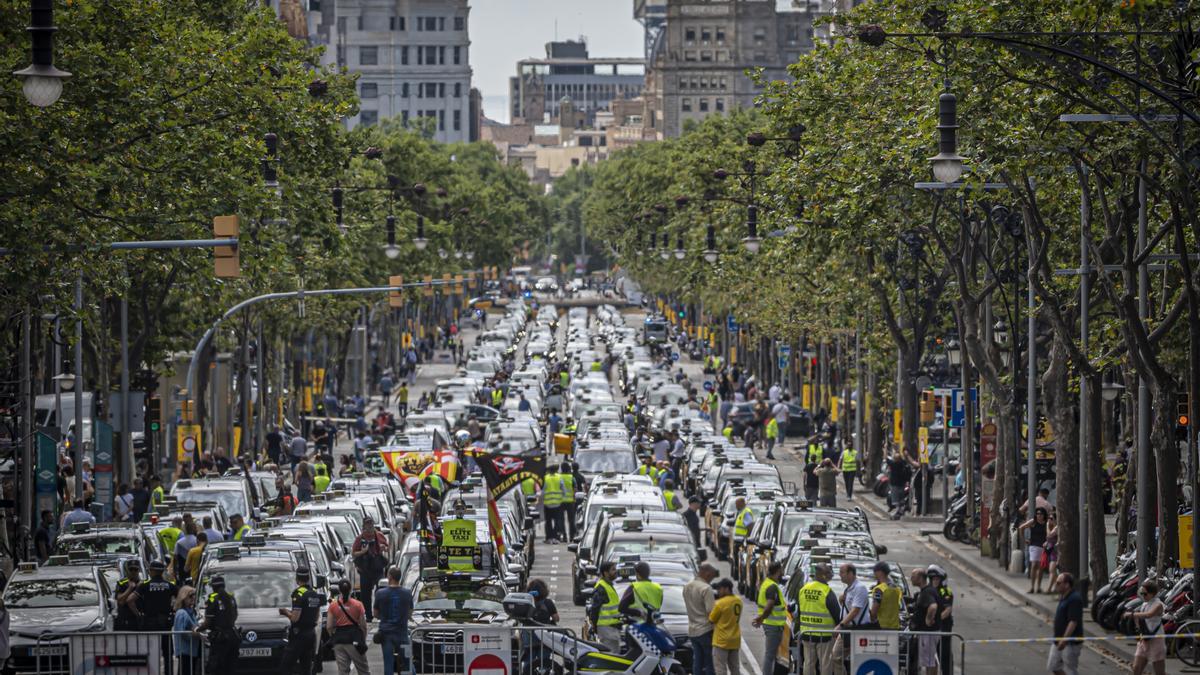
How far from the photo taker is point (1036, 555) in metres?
35.4

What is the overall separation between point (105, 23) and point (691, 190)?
44.3 m

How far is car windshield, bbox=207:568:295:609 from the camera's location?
25.6 meters

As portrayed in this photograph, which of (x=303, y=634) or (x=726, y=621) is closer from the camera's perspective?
(x=726, y=621)

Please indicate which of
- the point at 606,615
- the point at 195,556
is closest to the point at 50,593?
the point at 195,556

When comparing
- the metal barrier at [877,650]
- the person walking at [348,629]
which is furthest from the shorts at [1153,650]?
the person walking at [348,629]

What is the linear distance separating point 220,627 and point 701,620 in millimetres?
5117

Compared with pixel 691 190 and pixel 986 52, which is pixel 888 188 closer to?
pixel 986 52

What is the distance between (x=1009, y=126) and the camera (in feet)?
92.0

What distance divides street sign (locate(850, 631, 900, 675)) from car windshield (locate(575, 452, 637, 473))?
27.3 m

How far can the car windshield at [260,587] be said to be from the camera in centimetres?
2564

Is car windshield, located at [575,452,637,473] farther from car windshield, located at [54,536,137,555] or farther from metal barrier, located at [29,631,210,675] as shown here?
metal barrier, located at [29,631,210,675]

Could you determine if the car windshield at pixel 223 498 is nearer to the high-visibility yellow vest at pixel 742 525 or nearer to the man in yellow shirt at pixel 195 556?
the man in yellow shirt at pixel 195 556

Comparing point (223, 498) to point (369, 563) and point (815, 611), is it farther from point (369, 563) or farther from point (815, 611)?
point (815, 611)

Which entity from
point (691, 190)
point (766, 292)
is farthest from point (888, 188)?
point (691, 190)
